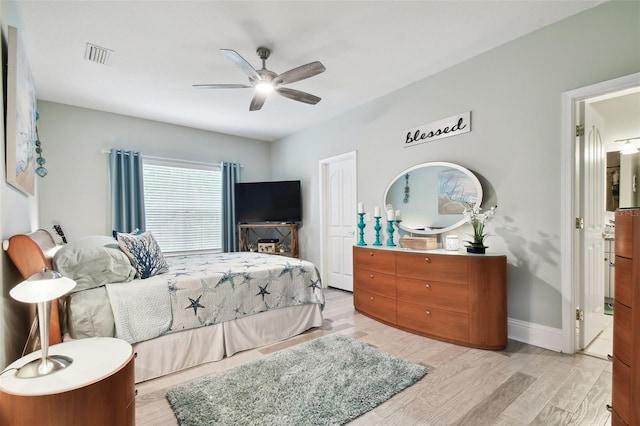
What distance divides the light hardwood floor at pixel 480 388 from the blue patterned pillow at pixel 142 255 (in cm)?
81

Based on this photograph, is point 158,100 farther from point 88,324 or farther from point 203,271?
point 88,324

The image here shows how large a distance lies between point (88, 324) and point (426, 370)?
91.3 inches

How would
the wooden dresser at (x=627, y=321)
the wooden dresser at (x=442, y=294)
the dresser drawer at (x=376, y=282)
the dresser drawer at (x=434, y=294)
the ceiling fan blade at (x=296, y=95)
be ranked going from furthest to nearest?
the dresser drawer at (x=376, y=282)
the ceiling fan blade at (x=296, y=95)
the dresser drawer at (x=434, y=294)
the wooden dresser at (x=442, y=294)
the wooden dresser at (x=627, y=321)

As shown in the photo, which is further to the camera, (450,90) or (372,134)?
(372,134)

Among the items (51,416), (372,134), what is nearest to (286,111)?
(372,134)

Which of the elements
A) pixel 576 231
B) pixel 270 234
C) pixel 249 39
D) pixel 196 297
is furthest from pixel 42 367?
pixel 270 234

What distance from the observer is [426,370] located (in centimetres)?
213

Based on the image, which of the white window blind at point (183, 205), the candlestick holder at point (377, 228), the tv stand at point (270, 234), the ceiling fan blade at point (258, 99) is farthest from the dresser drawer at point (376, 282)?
the white window blind at point (183, 205)

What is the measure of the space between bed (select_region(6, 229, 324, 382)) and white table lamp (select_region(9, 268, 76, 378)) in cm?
52

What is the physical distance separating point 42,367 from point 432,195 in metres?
3.28

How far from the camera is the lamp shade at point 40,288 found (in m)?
1.12

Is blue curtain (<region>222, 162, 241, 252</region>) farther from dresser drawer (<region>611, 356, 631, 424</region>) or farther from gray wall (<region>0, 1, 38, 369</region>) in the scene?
dresser drawer (<region>611, 356, 631, 424</region>)

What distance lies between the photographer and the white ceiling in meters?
2.16

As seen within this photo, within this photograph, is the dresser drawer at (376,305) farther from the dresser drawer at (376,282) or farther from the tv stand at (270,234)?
the tv stand at (270,234)
